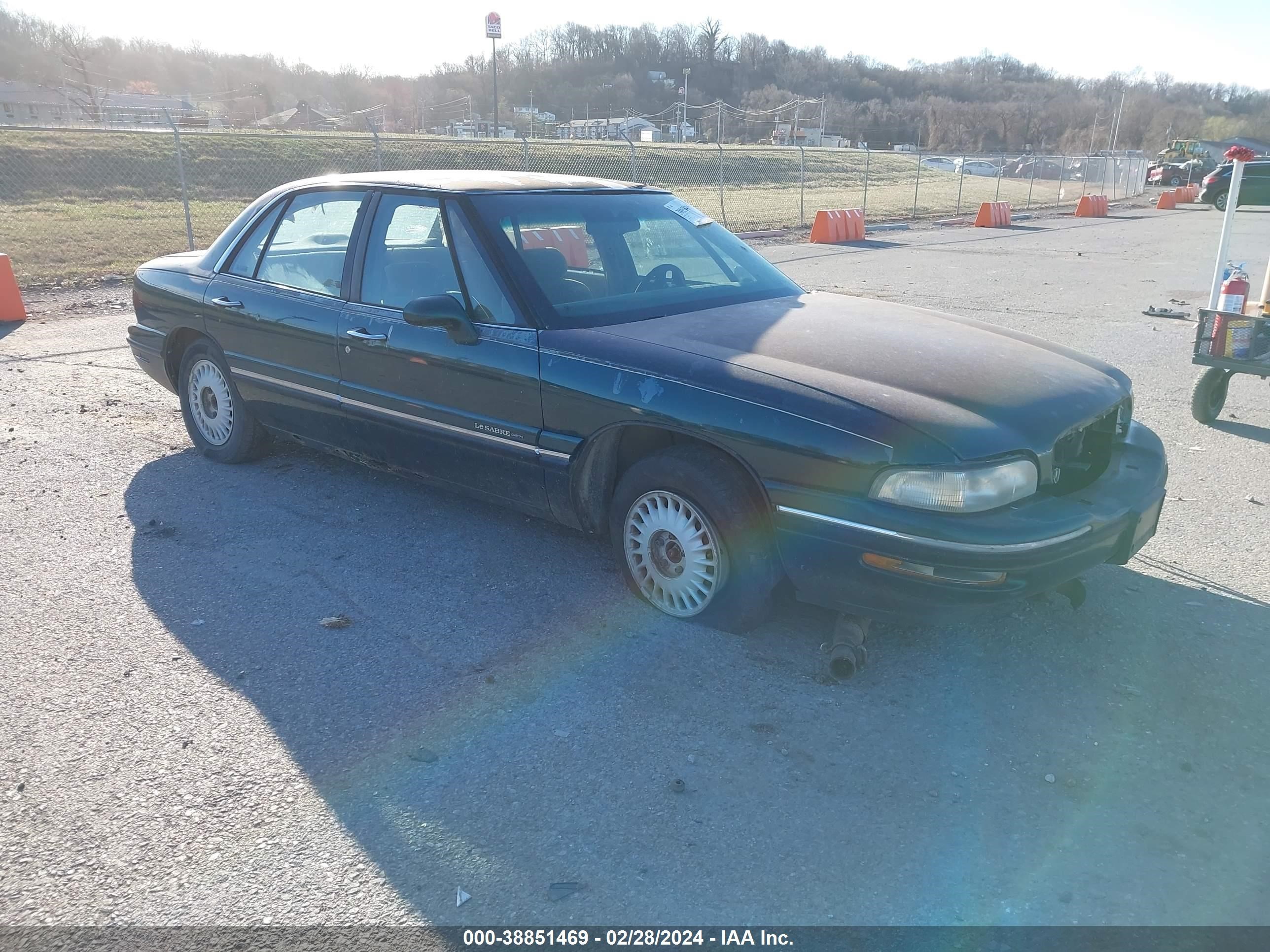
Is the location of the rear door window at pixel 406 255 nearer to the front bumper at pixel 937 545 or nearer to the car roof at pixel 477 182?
the car roof at pixel 477 182

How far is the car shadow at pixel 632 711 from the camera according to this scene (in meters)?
2.53

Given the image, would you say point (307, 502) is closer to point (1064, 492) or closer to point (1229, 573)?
point (1064, 492)

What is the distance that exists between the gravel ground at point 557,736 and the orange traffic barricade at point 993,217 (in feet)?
66.5

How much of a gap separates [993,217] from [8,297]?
20.7 meters

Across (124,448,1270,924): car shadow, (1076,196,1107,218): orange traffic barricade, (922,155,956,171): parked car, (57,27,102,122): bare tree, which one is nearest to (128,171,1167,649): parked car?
(124,448,1270,924): car shadow

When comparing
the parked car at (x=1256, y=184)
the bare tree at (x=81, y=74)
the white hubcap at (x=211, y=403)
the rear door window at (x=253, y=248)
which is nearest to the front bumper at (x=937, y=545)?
the rear door window at (x=253, y=248)

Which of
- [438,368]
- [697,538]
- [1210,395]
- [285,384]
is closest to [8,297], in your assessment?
[285,384]

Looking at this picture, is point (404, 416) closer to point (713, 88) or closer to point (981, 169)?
point (981, 169)

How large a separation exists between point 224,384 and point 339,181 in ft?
4.51

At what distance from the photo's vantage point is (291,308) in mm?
4832

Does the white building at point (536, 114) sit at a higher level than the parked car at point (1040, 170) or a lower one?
higher

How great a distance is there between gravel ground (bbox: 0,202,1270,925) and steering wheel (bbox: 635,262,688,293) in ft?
4.03

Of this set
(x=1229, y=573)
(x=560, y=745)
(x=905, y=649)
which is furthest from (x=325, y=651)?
(x=1229, y=573)

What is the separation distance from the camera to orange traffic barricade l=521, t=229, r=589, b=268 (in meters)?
4.26
